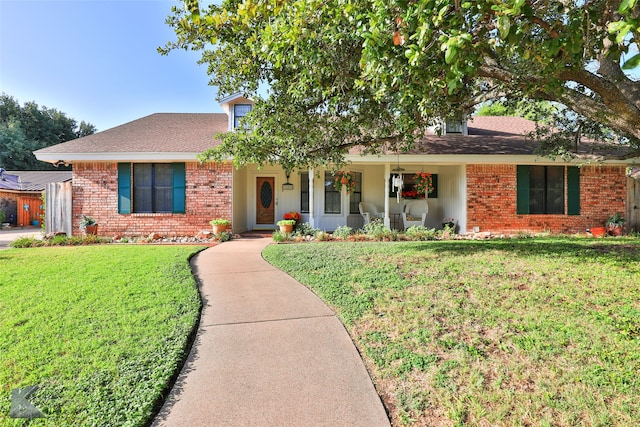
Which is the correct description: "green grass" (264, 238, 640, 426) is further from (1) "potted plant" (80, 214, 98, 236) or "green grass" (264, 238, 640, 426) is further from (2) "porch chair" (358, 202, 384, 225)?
(1) "potted plant" (80, 214, 98, 236)

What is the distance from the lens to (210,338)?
12.3ft

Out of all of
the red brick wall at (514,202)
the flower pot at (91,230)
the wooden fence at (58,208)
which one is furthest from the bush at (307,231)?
the wooden fence at (58,208)

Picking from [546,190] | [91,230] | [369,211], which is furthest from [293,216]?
Result: [546,190]

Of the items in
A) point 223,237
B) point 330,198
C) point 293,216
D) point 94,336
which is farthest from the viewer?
point 330,198

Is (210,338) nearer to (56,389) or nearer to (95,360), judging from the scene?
(95,360)

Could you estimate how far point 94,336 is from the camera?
12.0ft

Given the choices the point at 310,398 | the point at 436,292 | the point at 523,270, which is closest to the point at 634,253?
the point at 523,270

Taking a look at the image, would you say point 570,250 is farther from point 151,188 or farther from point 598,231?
point 151,188

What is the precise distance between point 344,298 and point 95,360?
291 centimetres

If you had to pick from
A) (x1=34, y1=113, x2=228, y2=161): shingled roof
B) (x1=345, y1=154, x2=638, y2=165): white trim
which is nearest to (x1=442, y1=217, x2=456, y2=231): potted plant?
(x1=345, y1=154, x2=638, y2=165): white trim

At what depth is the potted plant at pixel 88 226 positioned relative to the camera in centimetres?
1092

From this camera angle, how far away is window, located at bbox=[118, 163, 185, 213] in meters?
11.4

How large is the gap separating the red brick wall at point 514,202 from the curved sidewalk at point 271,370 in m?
8.53

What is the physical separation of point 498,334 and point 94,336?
14.0ft
